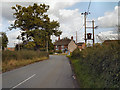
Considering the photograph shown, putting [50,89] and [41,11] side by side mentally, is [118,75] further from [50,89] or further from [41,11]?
[41,11]

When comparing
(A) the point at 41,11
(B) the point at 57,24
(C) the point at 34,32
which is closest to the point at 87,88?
(C) the point at 34,32

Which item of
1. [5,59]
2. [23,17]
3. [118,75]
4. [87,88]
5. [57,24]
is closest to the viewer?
[118,75]

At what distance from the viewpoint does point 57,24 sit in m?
41.3

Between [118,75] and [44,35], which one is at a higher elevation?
[44,35]

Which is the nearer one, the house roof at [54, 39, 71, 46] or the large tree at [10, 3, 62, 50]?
the large tree at [10, 3, 62, 50]

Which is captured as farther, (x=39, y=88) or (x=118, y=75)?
(x=39, y=88)

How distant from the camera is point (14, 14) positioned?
3644 centimetres

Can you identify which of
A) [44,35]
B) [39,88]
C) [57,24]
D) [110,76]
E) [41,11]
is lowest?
[39,88]

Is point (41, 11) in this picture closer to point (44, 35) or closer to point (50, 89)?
point (44, 35)

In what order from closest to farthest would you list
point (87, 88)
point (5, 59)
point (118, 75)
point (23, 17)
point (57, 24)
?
point (118, 75), point (87, 88), point (5, 59), point (23, 17), point (57, 24)

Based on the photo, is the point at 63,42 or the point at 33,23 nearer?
the point at 33,23

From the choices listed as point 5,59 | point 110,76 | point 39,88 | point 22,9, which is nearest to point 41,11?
point 22,9

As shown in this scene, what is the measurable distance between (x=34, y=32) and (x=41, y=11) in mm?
6343

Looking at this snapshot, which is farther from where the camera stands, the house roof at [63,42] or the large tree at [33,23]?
the house roof at [63,42]
